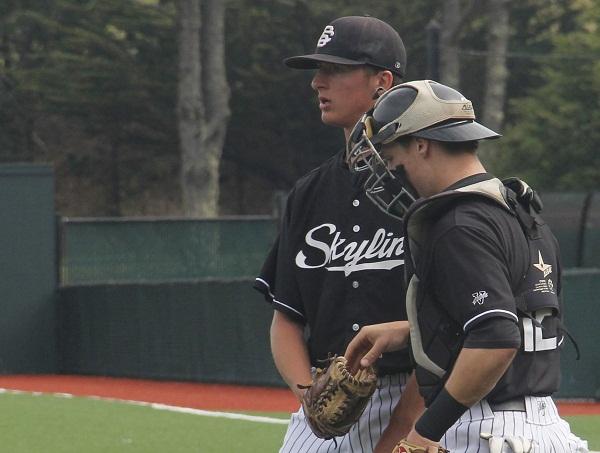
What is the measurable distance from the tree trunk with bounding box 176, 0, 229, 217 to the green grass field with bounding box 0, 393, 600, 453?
18684mm

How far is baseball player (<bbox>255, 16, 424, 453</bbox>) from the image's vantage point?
396cm

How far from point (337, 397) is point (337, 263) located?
47cm

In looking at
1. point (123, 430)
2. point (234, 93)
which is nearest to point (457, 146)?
point (123, 430)

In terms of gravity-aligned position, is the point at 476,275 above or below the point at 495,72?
above

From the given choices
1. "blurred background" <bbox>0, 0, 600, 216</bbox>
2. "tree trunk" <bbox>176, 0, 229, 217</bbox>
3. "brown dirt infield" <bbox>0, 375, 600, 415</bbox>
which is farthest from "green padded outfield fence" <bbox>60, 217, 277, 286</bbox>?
"blurred background" <bbox>0, 0, 600, 216</bbox>

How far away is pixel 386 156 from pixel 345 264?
2.17ft

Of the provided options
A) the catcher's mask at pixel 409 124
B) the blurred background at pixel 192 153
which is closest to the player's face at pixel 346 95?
the catcher's mask at pixel 409 124

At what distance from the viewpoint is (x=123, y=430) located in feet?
30.6

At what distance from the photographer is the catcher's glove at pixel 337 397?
3676 millimetres

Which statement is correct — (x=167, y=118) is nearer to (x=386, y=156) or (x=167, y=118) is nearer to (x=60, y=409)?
(x=60, y=409)

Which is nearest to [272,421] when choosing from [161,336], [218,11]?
[161,336]

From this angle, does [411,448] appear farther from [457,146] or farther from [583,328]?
[583,328]

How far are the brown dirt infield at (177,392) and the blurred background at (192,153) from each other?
0.16 meters

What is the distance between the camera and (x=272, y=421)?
10047 mm
